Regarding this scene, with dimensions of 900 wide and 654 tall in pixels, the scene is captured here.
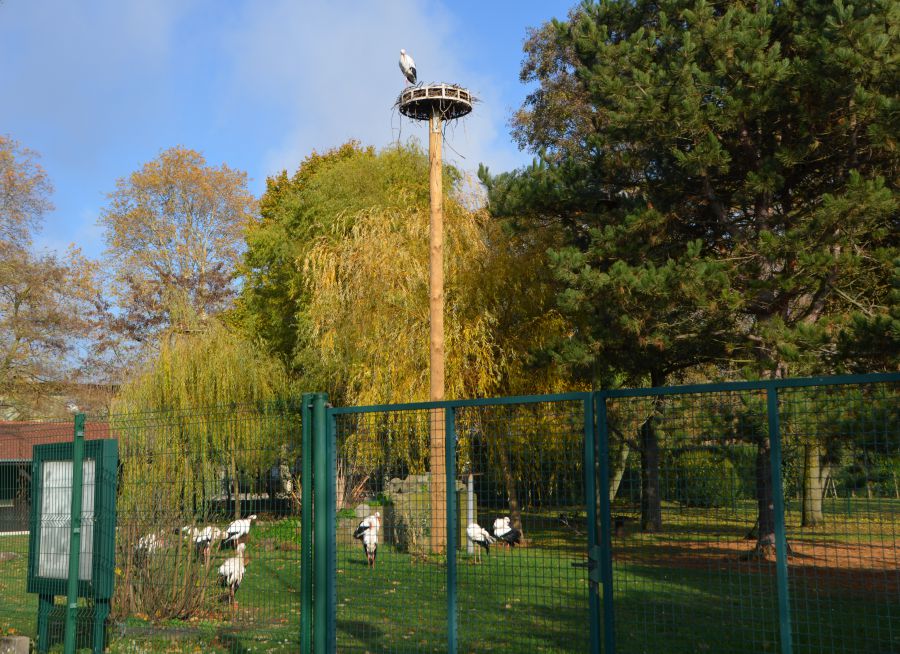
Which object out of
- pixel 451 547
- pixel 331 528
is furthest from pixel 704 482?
pixel 331 528

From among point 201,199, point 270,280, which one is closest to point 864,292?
point 270,280

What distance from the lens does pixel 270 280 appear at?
33.1m

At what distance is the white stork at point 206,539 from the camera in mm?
8445

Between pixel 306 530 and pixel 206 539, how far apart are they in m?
2.96

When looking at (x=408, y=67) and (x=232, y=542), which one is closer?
(x=232, y=542)

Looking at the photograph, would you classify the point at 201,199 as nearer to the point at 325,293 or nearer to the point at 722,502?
the point at 325,293

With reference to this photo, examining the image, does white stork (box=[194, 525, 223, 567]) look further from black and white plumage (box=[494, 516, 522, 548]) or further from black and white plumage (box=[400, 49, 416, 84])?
black and white plumage (box=[400, 49, 416, 84])

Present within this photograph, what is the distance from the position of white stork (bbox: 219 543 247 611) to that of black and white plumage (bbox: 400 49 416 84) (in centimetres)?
1175

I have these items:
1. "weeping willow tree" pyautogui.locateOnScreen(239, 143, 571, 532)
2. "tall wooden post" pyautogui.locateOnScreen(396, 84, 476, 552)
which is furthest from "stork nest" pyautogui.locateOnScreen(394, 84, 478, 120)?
"weeping willow tree" pyautogui.locateOnScreen(239, 143, 571, 532)

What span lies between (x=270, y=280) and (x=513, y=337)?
16.7 metres

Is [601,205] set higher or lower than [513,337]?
higher

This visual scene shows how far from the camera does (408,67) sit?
17391 mm

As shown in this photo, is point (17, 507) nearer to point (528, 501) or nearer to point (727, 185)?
point (528, 501)

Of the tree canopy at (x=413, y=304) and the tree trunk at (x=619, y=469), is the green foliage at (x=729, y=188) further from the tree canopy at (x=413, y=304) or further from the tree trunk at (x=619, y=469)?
the tree canopy at (x=413, y=304)
